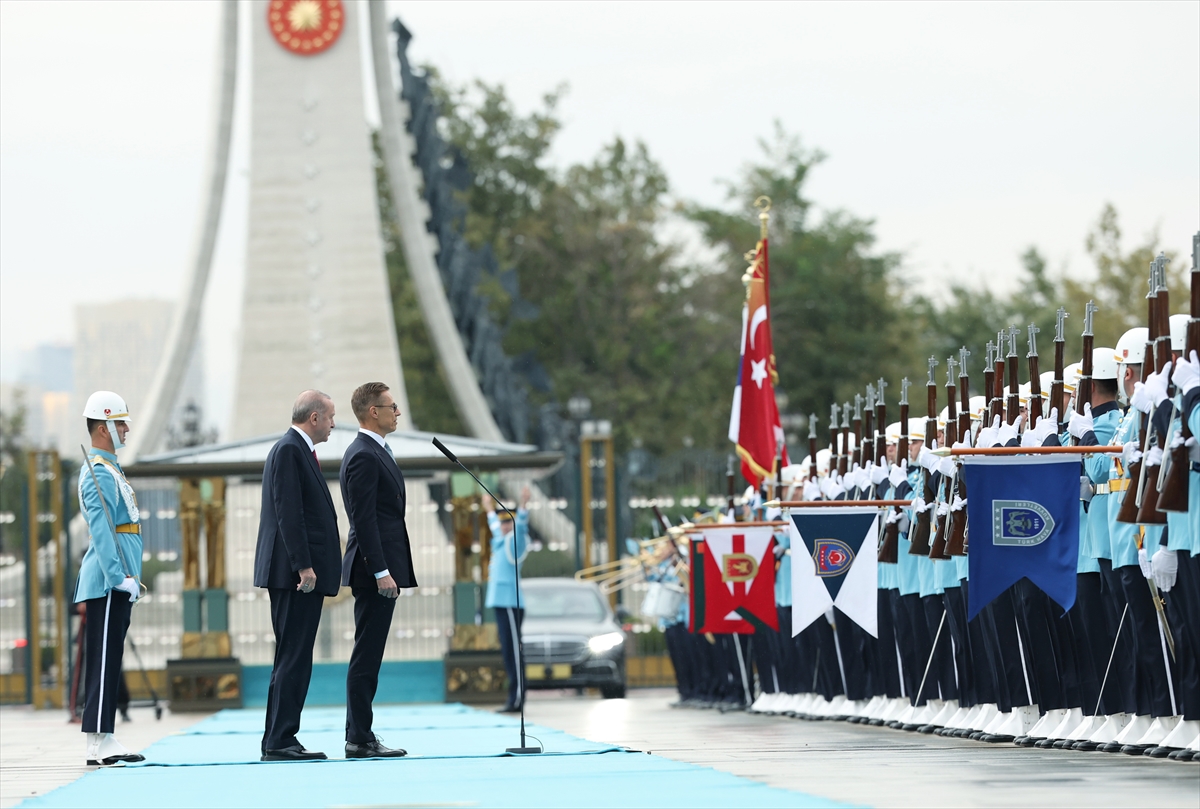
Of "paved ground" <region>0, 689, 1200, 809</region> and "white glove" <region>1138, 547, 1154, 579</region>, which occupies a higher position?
"white glove" <region>1138, 547, 1154, 579</region>

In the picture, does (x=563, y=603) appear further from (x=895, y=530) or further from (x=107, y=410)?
(x=107, y=410)

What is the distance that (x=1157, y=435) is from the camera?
8750 mm

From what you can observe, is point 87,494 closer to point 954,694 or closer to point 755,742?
point 755,742

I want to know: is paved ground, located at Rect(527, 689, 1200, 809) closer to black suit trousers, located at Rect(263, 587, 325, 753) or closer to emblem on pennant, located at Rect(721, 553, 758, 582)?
emblem on pennant, located at Rect(721, 553, 758, 582)

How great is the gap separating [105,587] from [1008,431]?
4739 millimetres

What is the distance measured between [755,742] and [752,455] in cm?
550

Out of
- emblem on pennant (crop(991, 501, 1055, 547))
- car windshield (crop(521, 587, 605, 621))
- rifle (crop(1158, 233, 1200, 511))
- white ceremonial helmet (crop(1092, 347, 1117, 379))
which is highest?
white ceremonial helmet (crop(1092, 347, 1117, 379))

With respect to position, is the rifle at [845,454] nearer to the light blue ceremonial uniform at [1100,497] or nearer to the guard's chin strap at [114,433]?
the light blue ceremonial uniform at [1100,497]

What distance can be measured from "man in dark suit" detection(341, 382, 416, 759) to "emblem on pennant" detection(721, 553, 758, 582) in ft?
18.0

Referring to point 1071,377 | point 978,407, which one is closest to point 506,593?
point 978,407

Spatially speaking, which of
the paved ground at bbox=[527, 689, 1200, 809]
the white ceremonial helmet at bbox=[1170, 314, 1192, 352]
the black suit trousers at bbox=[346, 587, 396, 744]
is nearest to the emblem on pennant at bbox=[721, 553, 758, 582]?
the paved ground at bbox=[527, 689, 1200, 809]

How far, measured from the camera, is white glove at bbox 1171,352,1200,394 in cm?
851

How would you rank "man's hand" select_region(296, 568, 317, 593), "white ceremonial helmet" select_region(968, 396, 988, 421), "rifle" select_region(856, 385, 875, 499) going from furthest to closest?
"rifle" select_region(856, 385, 875, 499)
"white ceremonial helmet" select_region(968, 396, 988, 421)
"man's hand" select_region(296, 568, 317, 593)

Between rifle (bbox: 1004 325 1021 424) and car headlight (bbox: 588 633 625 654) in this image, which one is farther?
car headlight (bbox: 588 633 625 654)
